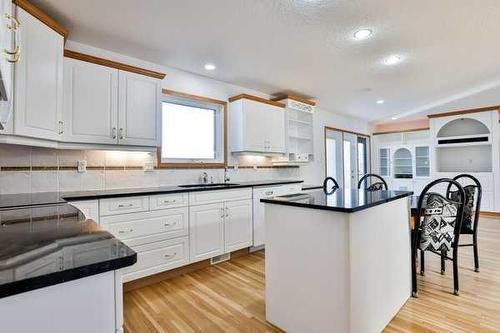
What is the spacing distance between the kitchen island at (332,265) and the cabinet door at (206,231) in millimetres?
1218

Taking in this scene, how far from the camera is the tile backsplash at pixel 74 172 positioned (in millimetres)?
2332

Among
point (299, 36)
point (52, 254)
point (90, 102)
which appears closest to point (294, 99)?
point (299, 36)

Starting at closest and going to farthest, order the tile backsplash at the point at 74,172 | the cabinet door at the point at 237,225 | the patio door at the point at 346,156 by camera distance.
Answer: the tile backsplash at the point at 74,172 → the cabinet door at the point at 237,225 → the patio door at the point at 346,156

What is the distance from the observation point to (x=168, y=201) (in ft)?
9.13

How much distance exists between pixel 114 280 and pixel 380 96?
543 cm

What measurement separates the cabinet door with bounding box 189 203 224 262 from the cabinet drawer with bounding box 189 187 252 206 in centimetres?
6

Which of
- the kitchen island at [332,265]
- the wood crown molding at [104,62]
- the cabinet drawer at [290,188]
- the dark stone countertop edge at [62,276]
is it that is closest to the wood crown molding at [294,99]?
the cabinet drawer at [290,188]

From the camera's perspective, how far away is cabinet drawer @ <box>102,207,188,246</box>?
244 centimetres

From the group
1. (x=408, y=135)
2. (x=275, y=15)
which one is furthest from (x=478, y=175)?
(x=275, y=15)

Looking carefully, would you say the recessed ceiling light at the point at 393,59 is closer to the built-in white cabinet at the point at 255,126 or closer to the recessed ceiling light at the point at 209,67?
the built-in white cabinet at the point at 255,126

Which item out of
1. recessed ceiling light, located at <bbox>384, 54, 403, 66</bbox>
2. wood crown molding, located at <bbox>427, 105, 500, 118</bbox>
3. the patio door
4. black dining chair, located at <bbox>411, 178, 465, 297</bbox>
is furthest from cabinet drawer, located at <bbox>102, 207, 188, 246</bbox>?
wood crown molding, located at <bbox>427, 105, 500, 118</bbox>

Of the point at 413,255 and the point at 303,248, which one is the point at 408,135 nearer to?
the point at 413,255

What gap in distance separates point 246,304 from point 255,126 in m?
2.51

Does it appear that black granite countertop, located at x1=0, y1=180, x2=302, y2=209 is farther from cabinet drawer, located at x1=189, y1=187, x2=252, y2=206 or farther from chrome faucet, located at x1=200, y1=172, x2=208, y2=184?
chrome faucet, located at x1=200, y1=172, x2=208, y2=184
